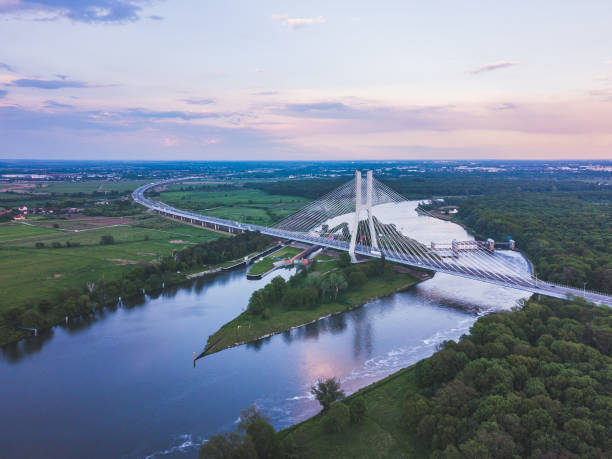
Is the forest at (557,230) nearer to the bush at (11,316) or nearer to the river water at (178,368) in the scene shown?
the river water at (178,368)

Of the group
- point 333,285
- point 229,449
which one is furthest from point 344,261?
point 229,449

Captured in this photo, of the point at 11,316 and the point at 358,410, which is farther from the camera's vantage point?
the point at 11,316

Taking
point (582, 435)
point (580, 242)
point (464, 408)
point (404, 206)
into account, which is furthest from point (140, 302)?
point (404, 206)

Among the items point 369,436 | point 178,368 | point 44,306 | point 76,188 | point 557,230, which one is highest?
point 76,188

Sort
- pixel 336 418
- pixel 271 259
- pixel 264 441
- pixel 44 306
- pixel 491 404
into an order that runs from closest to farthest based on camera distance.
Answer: pixel 264 441 < pixel 491 404 < pixel 336 418 < pixel 44 306 < pixel 271 259

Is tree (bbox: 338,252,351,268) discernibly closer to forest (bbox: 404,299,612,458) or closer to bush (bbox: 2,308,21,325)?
forest (bbox: 404,299,612,458)

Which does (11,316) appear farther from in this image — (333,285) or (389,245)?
(389,245)

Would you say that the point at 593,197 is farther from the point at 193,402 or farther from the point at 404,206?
the point at 193,402

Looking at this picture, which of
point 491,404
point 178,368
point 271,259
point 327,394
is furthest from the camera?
point 271,259
